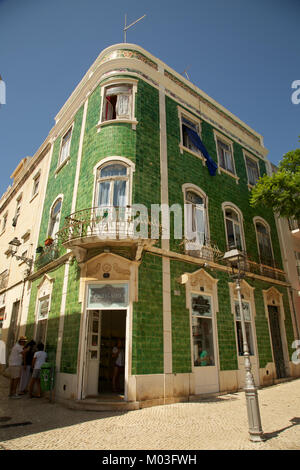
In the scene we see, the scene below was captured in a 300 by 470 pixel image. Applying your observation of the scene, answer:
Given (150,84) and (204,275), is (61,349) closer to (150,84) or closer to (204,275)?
(204,275)

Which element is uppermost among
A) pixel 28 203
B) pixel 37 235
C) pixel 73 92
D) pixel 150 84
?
pixel 73 92

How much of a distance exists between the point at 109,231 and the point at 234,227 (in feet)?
22.9

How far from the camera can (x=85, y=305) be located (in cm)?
888

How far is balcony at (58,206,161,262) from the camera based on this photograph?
8.66 m

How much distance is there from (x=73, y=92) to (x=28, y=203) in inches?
262

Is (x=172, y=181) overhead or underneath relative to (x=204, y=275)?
overhead

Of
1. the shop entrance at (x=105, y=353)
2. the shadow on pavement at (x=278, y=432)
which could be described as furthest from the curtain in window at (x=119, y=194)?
the shadow on pavement at (x=278, y=432)

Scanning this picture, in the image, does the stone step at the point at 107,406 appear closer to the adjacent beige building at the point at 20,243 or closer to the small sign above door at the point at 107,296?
the small sign above door at the point at 107,296

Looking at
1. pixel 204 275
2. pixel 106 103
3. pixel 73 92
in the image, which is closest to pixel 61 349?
pixel 204 275

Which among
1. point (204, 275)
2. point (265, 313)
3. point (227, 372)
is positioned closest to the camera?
point (227, 372)

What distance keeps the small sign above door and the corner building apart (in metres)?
0.03

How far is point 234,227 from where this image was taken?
13.6m

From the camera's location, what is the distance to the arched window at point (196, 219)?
11188 mm

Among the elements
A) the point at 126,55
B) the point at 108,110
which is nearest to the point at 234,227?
the point at 108,110
